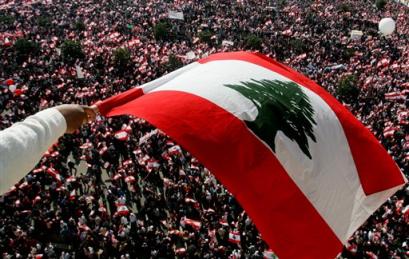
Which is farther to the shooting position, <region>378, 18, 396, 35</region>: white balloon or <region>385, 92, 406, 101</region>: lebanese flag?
<region>378, 18, 396, 35</region>: white balloon

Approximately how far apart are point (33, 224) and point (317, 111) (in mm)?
10929

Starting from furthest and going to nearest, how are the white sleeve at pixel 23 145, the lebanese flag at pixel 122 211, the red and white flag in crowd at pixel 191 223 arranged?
1. the lebanese flag at pixel 122 211
2. the red and white flag in crowd at pixel 191 223
3. the white sleeve at pixel 23 145

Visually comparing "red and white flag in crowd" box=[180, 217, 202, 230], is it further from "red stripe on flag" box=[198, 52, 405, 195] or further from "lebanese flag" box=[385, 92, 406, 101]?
"lebanese flag" box=[385, 92, 406, 101]

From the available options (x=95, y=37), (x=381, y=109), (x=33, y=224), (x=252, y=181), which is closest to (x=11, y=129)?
(x=252, y=181)

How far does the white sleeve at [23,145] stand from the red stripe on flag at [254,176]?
1.83 m

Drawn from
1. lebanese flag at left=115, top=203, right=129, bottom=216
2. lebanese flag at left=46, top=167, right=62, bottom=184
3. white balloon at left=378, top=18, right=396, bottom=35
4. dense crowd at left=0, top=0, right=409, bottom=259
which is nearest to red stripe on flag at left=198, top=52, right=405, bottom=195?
dense crowd at left=0, top=0, right=409, bottom=259

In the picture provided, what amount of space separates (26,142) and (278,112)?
9.35 feet

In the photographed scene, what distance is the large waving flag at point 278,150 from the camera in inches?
154

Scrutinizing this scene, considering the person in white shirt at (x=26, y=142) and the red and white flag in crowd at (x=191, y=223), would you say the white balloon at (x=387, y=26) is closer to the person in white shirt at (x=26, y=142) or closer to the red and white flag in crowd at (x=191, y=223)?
the red and white flag in crowd at (x=191, y=223)

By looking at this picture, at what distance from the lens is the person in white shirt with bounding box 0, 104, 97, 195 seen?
1769mm

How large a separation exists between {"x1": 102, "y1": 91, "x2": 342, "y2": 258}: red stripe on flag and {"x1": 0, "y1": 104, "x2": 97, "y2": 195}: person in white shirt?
1736 millimetres

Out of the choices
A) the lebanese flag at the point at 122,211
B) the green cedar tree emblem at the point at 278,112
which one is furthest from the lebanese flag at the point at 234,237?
the green cedar tree emblem at the point at 278,112

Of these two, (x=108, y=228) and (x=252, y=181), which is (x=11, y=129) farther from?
(x=108, y=228)

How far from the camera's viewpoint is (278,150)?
408 centimetres
